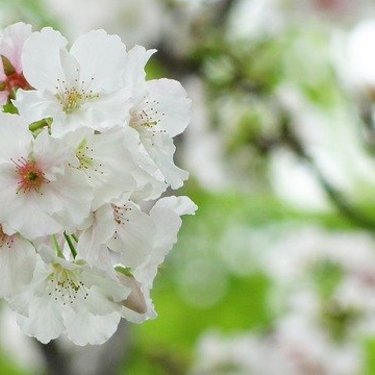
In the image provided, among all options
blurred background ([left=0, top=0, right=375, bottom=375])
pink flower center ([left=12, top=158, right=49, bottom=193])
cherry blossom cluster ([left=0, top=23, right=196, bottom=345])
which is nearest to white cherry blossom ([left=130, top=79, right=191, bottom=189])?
cherry blossom cluster ([left=0, top=23, right=196, bottom=345])

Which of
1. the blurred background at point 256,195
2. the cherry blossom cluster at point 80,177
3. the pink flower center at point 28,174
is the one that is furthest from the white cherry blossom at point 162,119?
the blurred background at point 256,195

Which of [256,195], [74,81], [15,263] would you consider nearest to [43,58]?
[74,81]

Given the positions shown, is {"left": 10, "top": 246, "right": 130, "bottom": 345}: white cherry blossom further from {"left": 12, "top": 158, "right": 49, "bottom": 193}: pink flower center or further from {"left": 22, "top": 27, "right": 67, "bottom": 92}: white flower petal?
{"left": 22, "top": 27, "right": 67, "bottom": 92}: white flower petal

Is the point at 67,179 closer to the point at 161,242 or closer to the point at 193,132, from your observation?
the point at 161,242

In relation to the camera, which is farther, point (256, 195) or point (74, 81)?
→ point (256, 195)

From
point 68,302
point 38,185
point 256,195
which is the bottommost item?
point 256,195

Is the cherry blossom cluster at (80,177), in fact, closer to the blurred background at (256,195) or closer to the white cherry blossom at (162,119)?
the white cherry blossom at (162,119)

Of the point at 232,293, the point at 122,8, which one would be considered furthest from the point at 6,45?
the point at 232,293

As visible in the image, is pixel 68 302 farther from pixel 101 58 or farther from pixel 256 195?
pixel 256 195
